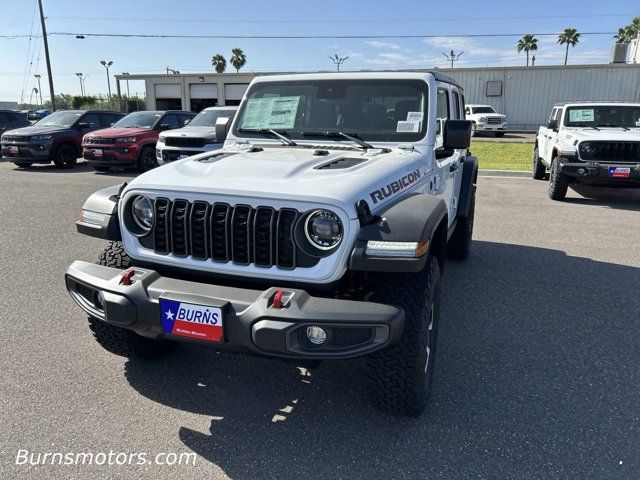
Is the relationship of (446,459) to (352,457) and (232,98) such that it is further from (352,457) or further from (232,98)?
(232,98)

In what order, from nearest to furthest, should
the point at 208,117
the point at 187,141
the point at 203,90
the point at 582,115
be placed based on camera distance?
the point at 582,115
the point at 187,141
the point at 208,117
the point at 203,90

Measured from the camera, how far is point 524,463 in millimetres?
2352

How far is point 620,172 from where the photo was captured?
8.16m

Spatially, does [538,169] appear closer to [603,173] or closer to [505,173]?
[505,173]

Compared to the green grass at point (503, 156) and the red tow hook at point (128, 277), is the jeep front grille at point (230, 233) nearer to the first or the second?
the red tow hook at point (128, 277)

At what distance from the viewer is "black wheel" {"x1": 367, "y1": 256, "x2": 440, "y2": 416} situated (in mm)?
2383

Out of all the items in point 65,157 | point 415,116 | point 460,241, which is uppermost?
point 415,116

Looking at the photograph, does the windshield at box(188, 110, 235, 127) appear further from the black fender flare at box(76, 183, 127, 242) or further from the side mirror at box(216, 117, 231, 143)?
the black fender flare at box(76, 183, 127, 242)

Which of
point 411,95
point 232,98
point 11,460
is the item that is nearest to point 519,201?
point 411,95

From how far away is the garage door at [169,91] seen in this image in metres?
37.3

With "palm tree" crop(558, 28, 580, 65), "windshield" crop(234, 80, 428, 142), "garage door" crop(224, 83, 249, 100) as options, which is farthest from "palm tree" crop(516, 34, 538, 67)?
"windshield" crop(234, 80, 428, 142)

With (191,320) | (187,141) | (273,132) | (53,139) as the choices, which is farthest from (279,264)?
(53,139)

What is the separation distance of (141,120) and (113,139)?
1.35m

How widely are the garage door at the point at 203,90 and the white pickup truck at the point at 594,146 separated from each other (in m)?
30.2
